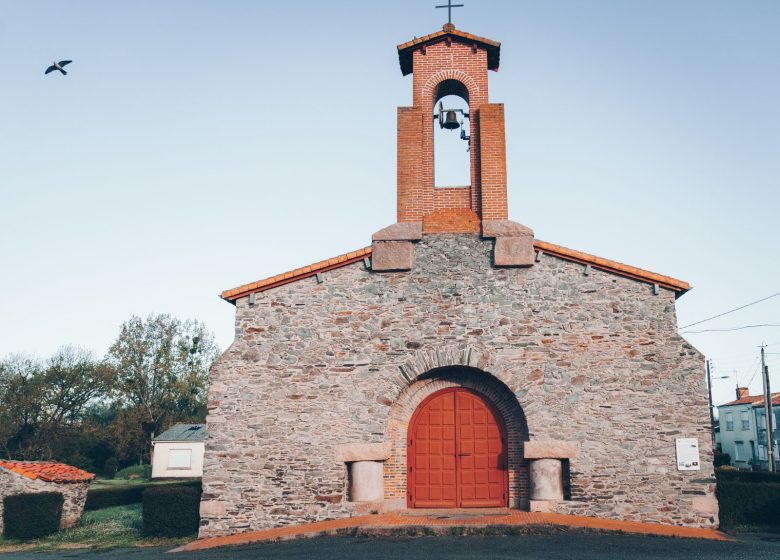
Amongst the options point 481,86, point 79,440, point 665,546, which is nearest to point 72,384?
point 79,440

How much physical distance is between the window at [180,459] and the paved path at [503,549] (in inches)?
976

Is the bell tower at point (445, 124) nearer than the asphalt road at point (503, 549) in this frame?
No

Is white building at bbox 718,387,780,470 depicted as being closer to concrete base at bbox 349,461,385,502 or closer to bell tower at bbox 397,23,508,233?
bell tower at bbox 397,23,508,233

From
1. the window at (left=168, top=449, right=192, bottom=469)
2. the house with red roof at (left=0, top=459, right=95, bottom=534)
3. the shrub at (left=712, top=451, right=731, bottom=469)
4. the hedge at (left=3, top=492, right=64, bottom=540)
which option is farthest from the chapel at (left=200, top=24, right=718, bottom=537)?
the window at (left=168, top=449, right=192, bottom=469)

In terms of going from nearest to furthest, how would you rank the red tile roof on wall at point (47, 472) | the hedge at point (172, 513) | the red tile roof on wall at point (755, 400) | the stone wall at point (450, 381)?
the stone wall at point (450, 381) < the hedge at point (172, 513) < the red tile roof on wall at point (47, 472) < the red tile roof on wall at point (755, 400)

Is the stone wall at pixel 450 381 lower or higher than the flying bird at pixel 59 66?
lower

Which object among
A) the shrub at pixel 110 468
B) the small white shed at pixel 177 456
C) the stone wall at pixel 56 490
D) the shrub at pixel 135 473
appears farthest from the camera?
the shrub at pixel 110 468

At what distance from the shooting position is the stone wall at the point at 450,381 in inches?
486

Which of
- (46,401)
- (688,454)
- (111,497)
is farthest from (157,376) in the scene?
(688,454)

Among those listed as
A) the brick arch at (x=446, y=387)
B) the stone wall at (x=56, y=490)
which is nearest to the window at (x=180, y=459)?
the stone wall at (x=56, y=490)

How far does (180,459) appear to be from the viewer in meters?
35.2

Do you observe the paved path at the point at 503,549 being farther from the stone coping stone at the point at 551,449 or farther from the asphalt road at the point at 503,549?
the stone coping stone at the point at 551,449

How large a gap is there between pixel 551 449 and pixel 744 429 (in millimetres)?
47316

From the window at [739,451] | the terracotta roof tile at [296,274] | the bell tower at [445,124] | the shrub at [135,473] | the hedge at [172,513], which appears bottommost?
the shrub at [135,473]
